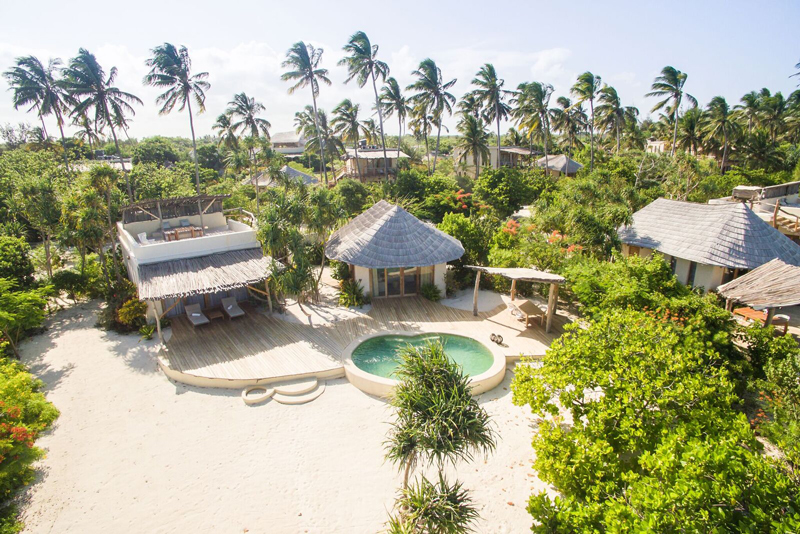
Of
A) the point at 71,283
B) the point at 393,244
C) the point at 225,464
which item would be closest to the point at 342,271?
the point at 393,244

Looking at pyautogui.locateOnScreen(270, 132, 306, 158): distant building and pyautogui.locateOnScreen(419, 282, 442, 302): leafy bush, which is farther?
pyautogui.locateOnScreen(270, 132, 306, 158): distant building

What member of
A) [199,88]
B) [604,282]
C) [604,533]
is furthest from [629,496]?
[199,88]

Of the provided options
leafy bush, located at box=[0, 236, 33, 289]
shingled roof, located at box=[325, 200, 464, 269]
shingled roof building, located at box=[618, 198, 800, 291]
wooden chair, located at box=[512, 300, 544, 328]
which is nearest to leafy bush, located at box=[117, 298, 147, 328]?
leafy bush, located at box=[0, 236, 33, 289]

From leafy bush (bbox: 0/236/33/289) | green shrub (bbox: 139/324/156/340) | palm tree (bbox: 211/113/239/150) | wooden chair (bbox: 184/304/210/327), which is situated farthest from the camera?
palm tree (bbox: 211/113/239/150)

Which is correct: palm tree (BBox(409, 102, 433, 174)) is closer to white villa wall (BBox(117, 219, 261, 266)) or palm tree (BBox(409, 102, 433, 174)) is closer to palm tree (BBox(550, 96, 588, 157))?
palm tree (BBox(550, 96, 588, 157))

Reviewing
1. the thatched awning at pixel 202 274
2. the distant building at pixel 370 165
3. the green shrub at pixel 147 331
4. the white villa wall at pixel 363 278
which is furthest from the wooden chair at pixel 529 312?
the distant building at pixel 370 165

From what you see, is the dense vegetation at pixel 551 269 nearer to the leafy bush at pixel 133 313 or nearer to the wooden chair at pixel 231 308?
the leafy bush at pixel 133 313

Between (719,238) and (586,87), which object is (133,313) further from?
(586,87)
